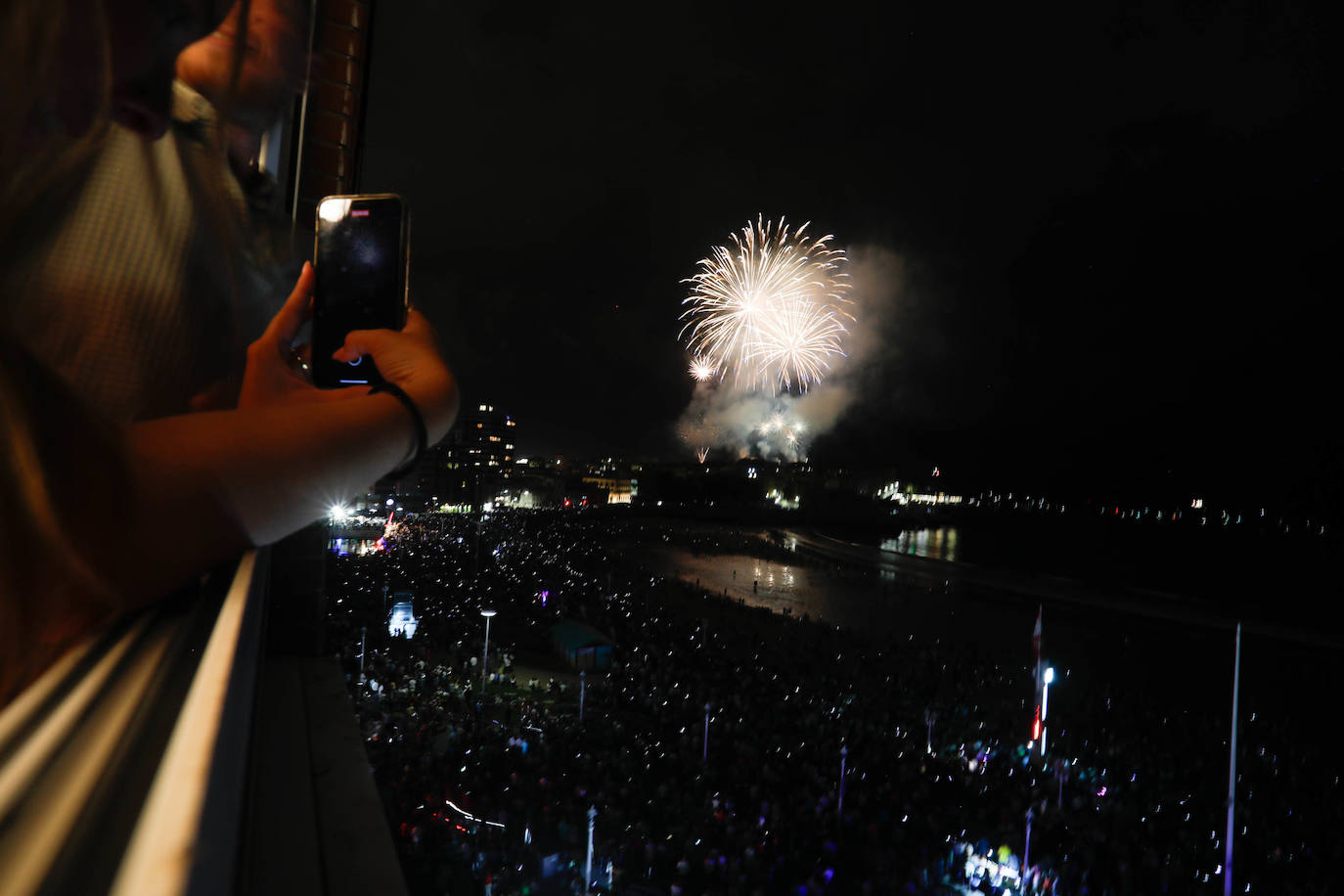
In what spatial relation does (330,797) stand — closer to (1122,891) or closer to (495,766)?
(495,766)

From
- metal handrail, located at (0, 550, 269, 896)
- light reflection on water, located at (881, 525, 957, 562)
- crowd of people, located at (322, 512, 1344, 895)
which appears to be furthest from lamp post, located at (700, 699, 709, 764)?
light reflection on water, located at (881, 525, 957, 562)

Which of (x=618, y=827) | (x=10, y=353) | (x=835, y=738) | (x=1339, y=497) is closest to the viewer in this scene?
(x=10, y=353)

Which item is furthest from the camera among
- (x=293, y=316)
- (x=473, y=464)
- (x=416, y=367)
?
(x=473, y=464)

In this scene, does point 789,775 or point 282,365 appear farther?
point 789,775

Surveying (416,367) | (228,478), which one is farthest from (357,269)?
(228,478)

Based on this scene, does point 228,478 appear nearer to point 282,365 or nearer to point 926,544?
point 282,365

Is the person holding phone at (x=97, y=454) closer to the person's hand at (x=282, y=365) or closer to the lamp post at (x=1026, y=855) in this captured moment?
the person's hand at (x=282, y=365)

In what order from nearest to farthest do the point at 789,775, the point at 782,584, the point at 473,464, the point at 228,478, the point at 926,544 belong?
the point at 228,478 < the point at 789,775 < the point at 782,584 < the point at 926,544 < the point at 473,464

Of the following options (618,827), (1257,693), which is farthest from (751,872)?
(1257,693)
